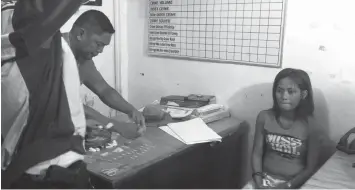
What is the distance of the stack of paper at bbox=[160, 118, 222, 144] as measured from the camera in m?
1.19

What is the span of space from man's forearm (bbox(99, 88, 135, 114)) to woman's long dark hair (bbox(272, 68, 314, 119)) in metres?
0.64

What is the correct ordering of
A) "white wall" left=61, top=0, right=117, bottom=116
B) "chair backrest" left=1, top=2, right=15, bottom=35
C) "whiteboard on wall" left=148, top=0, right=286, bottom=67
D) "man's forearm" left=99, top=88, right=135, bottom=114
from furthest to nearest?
1. "whiteboard on wall" left=148, top=0, right=286, bottom=67
2. "man's forearm" left=99, top=88, right=135, bottom=114
3. "white wall" left=61, top=0, right=117, bottom=116
4. "chair backrest" left=1, top=2, right=15, bottom=35

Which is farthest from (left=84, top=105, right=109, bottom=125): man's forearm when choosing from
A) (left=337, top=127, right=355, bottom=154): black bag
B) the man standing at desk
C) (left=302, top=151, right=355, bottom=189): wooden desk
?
(left=337, top=127, right=355, bottom=154): black bag

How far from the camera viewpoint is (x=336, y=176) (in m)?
0.96

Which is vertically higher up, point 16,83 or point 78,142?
point 16,83

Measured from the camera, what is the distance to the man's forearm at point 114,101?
34.8 inches

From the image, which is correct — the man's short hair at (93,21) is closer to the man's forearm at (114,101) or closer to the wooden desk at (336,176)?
the man's forearm at (114,101)

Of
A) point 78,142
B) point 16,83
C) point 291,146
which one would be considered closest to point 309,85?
point 291,146

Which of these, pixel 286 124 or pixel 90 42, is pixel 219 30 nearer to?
pixel 286 124

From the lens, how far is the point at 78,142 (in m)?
0.73

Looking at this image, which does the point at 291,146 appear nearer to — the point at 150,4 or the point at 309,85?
the point at 309,85

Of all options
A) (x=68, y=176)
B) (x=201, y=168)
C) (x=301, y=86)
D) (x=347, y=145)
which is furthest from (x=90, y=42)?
(x=347, y=145)

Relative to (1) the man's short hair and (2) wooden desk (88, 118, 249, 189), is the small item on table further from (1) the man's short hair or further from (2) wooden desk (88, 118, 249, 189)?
(1) the man's short hair

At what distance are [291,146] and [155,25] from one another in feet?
2.89
